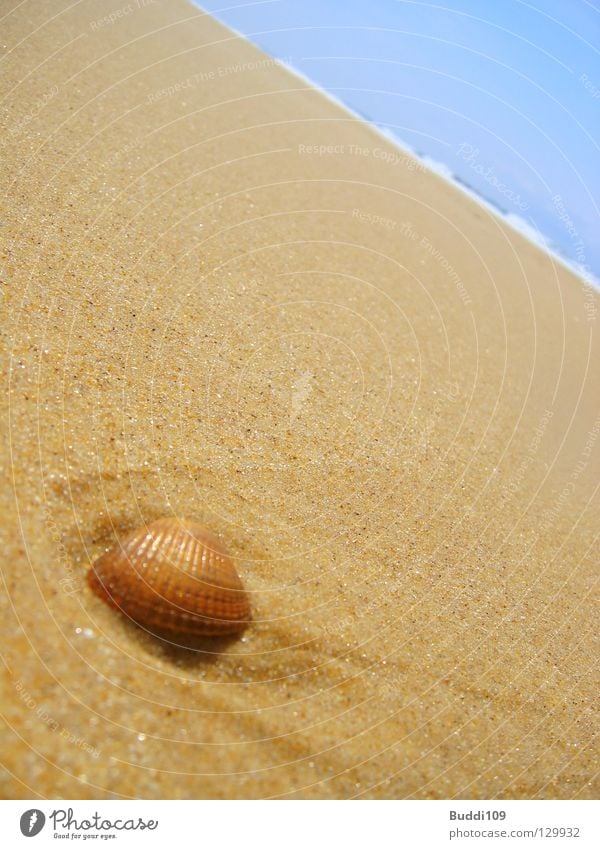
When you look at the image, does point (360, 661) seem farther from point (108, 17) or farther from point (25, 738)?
point (108, 17)

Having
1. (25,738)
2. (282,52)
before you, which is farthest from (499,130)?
(25,738)
